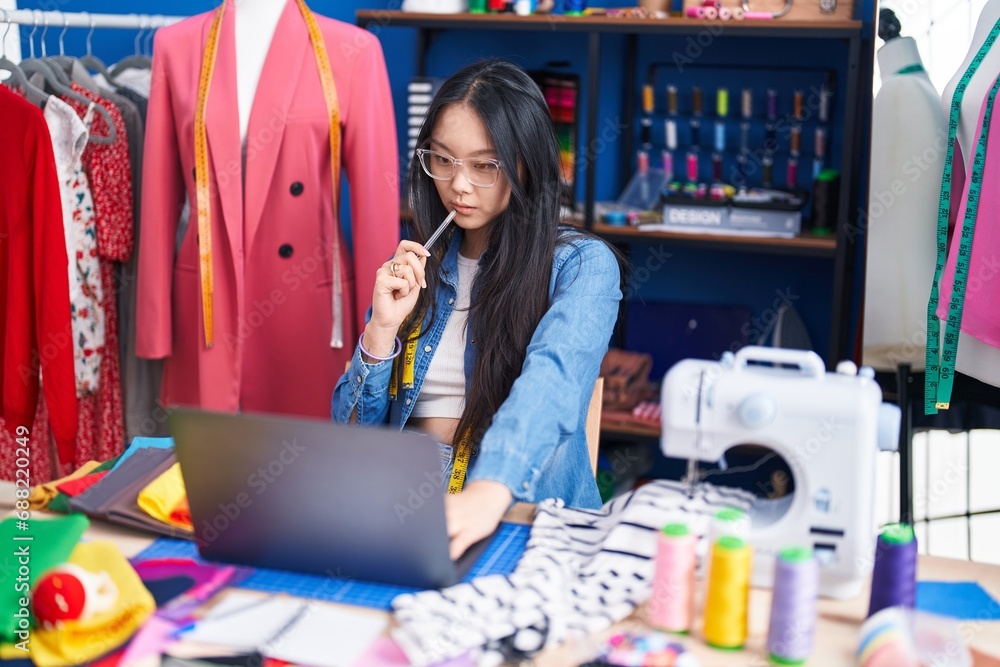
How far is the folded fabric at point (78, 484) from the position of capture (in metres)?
1.45

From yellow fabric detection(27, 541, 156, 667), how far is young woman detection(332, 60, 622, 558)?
0.63 meters

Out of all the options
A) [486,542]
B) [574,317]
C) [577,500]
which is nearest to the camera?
[486,542]

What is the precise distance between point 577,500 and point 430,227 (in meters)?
0.55

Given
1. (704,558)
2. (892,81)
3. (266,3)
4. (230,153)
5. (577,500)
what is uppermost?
(266,3)

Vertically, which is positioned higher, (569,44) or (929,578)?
(569,44)

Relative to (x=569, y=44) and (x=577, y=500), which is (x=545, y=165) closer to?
(x=577, y=500)

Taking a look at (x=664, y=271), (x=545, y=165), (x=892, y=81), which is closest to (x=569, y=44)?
(x=664, y=271)

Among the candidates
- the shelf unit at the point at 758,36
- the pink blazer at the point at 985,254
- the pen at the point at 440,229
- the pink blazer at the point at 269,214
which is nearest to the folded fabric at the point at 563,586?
the pen at the point at 440,229

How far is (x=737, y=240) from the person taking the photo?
2764mm

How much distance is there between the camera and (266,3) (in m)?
2.35

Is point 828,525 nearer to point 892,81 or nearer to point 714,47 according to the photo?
point 892,81

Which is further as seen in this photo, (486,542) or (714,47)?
(714,47)

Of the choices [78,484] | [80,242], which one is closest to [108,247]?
[80,242]

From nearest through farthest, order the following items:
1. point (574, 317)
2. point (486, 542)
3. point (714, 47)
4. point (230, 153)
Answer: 1. point (486, 542)
2. point (574, 317)
3. point (230, 153)
4. point (714, 47)
